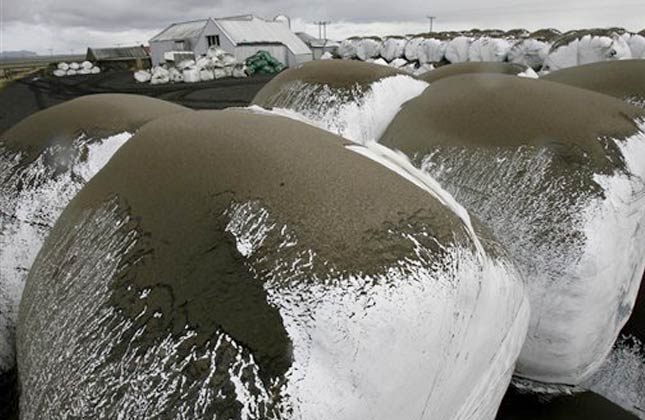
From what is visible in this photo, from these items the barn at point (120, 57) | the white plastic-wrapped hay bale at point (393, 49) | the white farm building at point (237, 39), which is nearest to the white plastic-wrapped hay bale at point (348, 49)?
the white plastic-wrapped hay bale at point (393, 49)

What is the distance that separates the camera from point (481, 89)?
6.88 ft

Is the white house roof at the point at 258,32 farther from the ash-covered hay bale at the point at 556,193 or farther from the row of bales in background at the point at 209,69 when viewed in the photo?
the ash-covered hay bale at the point at 556,193

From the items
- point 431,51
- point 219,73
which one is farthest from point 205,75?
point 431,51

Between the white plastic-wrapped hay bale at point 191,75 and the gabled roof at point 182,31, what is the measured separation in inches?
258

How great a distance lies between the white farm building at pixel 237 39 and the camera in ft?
64.3

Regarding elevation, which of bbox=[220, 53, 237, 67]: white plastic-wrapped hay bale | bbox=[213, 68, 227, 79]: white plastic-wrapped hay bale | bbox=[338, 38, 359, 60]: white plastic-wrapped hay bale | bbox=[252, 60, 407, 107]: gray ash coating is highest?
bbox=[252, 60, 407, 107]: gray ash coating

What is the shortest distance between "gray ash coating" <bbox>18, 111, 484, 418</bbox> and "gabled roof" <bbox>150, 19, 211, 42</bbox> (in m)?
21.2

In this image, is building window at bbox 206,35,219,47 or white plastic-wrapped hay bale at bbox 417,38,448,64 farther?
building window at bbox 206,35,219,47

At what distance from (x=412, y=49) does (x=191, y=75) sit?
6.39 metres

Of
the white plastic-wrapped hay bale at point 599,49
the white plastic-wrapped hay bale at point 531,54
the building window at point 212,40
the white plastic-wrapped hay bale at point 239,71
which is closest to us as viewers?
the white plastic-wrapped hay bale at point 599,49

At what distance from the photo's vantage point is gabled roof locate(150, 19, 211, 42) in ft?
70.6

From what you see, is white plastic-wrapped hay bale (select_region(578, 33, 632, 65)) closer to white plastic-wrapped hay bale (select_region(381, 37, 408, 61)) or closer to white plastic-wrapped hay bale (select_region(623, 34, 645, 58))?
white plastic-wrapped hay bale (select_region(623, 34, 645, 58))

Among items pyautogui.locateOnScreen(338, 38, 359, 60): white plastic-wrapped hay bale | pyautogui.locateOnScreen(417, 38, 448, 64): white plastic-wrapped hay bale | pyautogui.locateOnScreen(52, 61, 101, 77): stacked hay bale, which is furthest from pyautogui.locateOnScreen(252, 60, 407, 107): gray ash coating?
pyautogui.locateOnScreen(52, 61, 101, 77): stacked hay bale

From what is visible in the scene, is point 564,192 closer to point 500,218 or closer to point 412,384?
point 500,218
